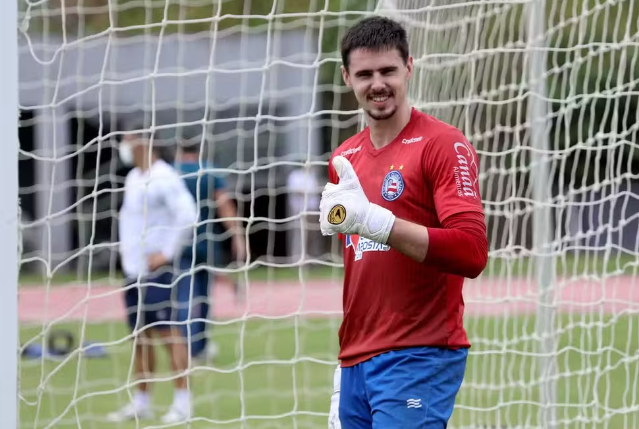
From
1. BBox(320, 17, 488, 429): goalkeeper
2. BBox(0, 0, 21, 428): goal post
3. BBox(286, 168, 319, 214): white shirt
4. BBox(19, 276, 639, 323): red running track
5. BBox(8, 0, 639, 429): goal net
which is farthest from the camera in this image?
BBox(286, 168, 319, 214): white shirt

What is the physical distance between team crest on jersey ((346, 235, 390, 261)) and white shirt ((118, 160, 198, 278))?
11.9 ft

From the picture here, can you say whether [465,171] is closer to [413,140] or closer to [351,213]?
[413,140]

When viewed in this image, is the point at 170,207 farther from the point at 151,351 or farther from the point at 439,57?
the point at 439,57

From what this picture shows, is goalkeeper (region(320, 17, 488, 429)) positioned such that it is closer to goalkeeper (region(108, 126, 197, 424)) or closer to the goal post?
the goal post

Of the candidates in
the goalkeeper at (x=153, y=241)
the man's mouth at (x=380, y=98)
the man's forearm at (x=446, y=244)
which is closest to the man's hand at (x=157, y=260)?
the goalkeeper at (x=153, y=241)

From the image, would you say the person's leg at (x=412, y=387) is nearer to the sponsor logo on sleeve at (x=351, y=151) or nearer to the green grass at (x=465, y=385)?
the sponsor logo on sleeve at (x=351, y=151)

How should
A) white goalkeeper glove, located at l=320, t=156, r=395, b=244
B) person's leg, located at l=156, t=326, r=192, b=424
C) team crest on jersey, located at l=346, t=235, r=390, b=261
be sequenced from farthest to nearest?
person's leg, located at l=156, t=326, r=192, b=424, team crest on jersey, located at l=346, t=235, r=390, b=261, white goalkeeper glove, located at l=320, t=156, r=395, b=244

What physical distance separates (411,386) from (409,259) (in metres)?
0.40

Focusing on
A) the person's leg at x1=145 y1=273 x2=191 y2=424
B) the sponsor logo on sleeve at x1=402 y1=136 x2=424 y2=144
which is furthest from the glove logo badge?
the person's leg at x1=145 y1=273 x2=191 y2=424

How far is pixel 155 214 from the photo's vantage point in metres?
7.18

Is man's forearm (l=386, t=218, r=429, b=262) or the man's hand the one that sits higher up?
man's forearm (l=386, t=218, r=429, b=262)

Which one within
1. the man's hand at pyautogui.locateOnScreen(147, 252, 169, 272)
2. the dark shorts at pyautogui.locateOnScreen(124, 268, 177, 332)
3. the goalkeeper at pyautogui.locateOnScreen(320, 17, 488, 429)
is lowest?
the dark shorts at pyautogui.locateOnScreen(124, 268, 177, 332)

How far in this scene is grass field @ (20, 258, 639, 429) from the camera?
5465mm

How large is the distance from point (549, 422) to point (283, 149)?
12.3 m
